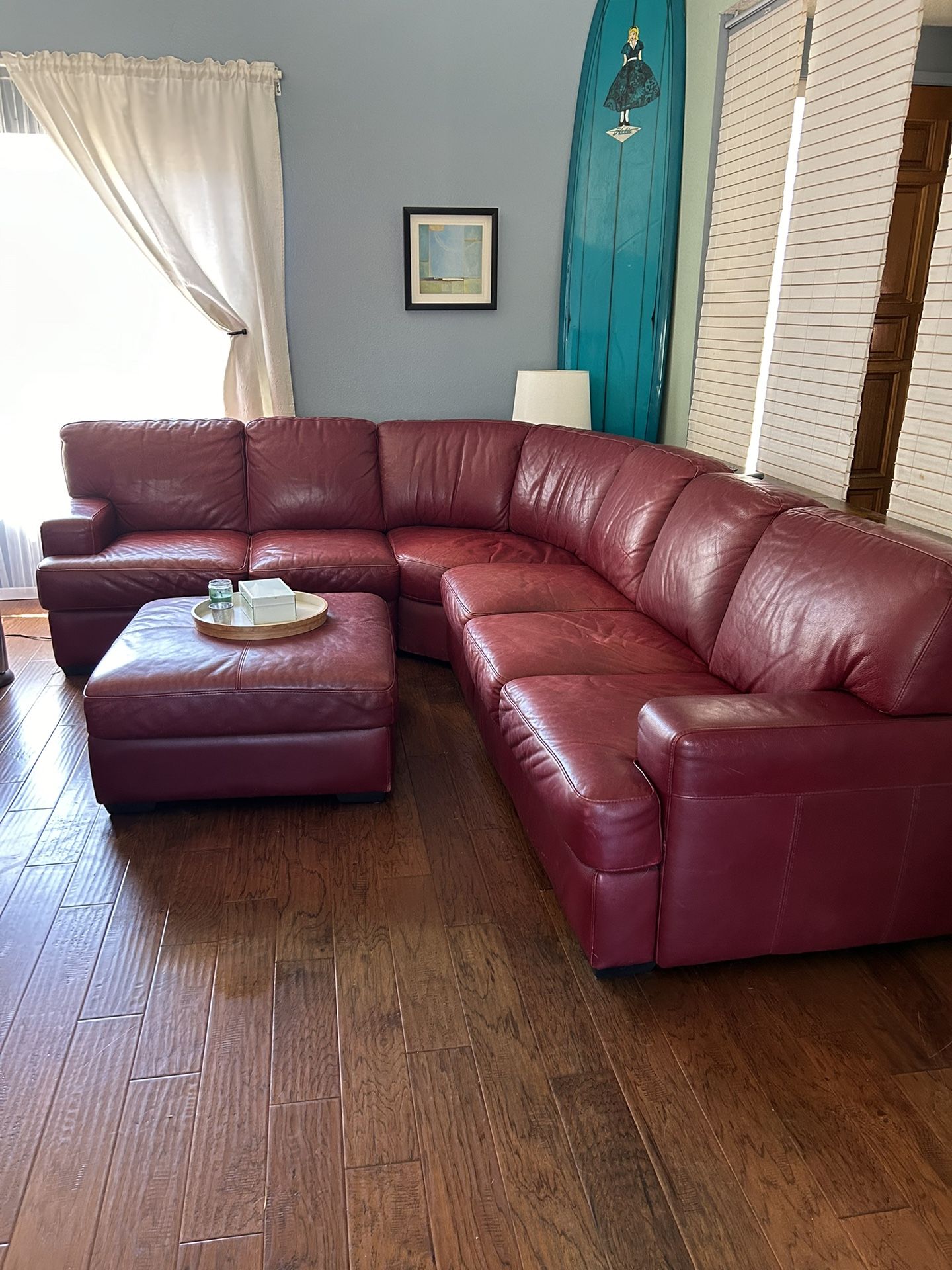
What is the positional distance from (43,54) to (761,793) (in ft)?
13.4

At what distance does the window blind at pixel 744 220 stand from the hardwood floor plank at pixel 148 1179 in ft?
9.01

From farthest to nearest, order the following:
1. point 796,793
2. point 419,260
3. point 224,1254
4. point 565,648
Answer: point 419,260
point 565,648
point 796,793
point 224,1254

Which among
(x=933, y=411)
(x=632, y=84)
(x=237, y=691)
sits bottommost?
(x=237, y=691)

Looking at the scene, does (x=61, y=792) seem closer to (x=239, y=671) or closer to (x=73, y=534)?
(x=239, y=671)

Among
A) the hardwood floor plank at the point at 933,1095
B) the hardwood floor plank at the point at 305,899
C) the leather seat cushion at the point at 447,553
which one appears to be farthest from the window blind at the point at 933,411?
the hardwood floor plank at the point at 305,899

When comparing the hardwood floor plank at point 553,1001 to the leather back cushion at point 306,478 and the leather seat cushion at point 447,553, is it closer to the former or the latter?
the leather seat cushion at point 447,553

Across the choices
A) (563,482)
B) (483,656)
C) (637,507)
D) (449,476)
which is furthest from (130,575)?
(637,507)

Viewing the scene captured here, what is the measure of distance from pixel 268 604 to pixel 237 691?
396 mm

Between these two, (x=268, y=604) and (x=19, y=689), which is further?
(x=19, y=689)

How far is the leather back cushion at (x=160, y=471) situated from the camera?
3.92 m

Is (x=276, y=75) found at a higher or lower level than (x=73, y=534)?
higher

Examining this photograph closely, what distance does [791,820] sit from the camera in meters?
1.82

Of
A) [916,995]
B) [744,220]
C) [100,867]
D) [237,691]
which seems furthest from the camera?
[744,220]

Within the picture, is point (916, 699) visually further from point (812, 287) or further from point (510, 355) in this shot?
point (510, 355)
